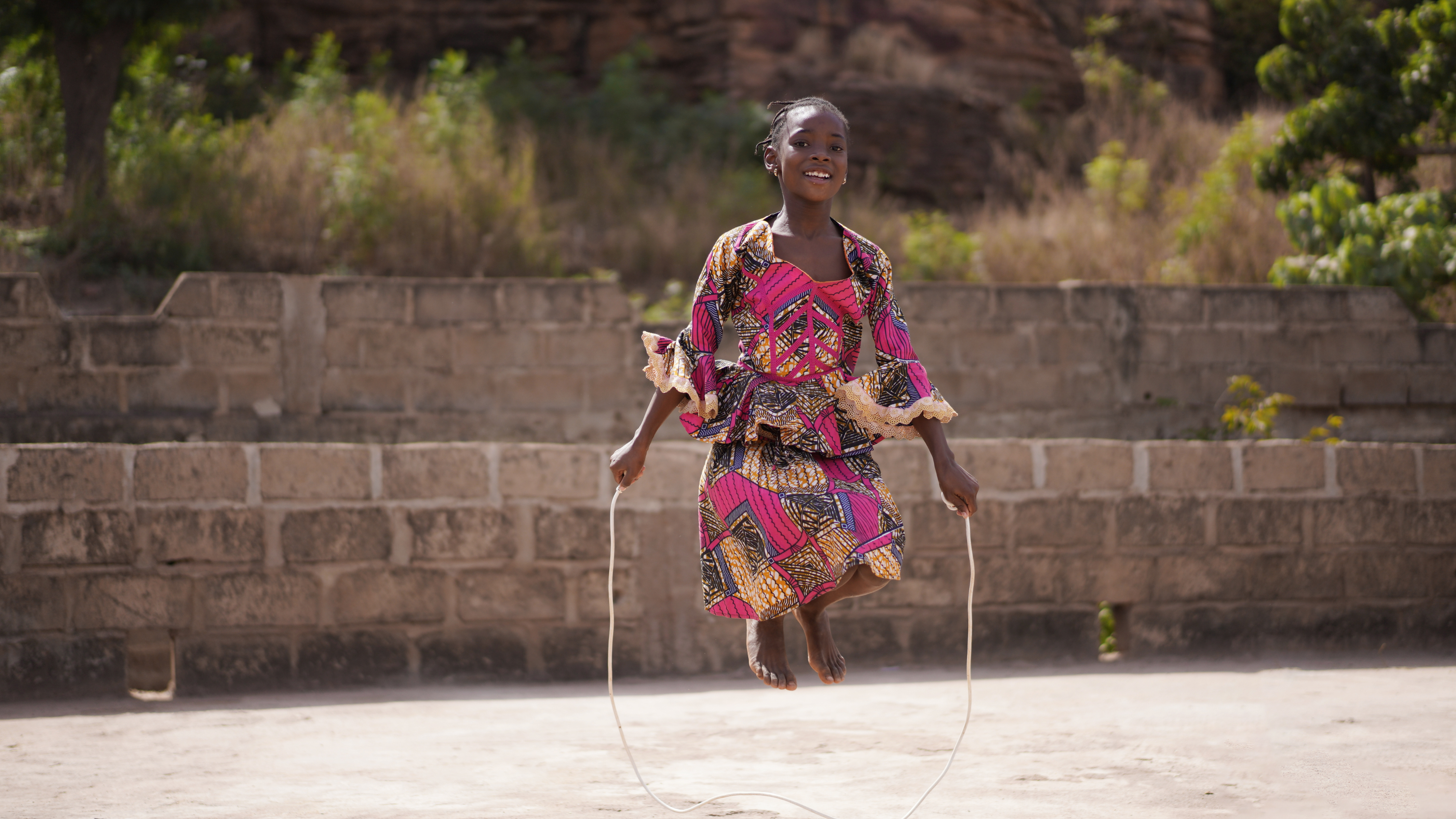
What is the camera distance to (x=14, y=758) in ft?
13.3

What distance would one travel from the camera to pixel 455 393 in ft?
27.5

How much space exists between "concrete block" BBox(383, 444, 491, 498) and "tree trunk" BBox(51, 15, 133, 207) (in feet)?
21.2

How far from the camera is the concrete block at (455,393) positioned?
27.3 feet

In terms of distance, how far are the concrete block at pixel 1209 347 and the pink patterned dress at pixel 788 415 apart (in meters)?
6.34

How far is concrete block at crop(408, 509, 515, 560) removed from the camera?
548cm

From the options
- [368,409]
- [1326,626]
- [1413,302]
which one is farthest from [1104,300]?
[368,409]

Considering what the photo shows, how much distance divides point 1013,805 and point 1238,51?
19.6 meters

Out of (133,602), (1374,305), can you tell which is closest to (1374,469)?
(1374,305)

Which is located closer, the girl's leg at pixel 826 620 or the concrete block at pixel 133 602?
the girl's leg at pixel 826 620

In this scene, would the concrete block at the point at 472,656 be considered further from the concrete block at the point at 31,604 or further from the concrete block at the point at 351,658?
the concrete block at the point at 31,604

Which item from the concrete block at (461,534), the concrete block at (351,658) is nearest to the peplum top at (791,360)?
the concrete block at (461,534)

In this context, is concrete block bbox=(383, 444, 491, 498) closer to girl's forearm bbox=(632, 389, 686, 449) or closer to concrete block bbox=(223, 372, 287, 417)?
girl's forearm bbox=(632, 389, 686, 449)

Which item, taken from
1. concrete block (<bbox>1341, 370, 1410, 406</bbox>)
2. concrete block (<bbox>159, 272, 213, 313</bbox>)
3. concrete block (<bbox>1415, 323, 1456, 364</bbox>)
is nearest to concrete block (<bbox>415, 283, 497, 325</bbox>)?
concrete block (<bbox>159, 272, 213, 313</bbox>)

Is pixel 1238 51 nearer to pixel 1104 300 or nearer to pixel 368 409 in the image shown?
pixel 1104 300
